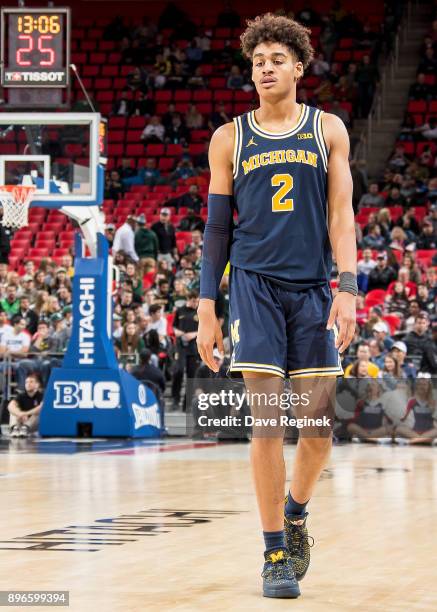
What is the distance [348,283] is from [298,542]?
1088 mm

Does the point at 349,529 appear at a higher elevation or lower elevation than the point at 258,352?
lower

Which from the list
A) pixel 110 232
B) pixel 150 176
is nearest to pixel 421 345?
pixel 110 232

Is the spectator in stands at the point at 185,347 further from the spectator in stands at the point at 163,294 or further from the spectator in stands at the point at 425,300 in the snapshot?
the spectator in stands at the point at 425,300

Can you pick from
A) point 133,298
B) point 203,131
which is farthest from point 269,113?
point 203,131

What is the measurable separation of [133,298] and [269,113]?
14.7 meters

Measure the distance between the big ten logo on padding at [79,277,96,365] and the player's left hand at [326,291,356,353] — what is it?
11.3m

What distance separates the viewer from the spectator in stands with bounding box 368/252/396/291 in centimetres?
1984

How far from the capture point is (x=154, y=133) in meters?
27.1

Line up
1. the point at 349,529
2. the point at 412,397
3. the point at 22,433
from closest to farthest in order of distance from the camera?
the point at 349,529, the point at 412,397, the point at 22,433

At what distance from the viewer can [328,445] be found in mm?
5148

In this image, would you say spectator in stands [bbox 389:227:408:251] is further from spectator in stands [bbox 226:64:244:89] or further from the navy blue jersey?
the navy blue jersey

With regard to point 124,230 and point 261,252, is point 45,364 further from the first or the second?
point 261,252

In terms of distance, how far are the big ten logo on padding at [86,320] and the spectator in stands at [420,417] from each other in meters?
4.03

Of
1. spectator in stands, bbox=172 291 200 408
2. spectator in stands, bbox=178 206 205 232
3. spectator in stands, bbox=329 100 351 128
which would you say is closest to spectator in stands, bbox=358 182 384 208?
spectator in stands, bbox=329 100 351 128
